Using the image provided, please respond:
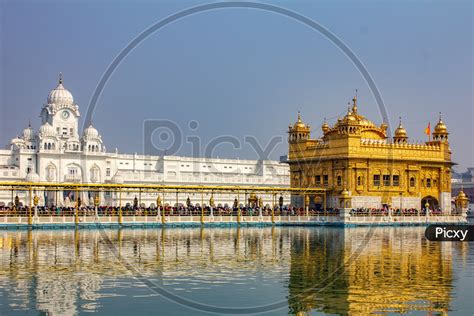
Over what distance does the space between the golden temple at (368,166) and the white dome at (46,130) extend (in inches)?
2068

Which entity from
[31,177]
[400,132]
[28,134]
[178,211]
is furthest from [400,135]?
[28,134]

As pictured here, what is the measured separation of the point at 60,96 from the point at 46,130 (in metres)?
7.77

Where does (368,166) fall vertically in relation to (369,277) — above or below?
above

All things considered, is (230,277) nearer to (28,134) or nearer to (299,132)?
(299,132)

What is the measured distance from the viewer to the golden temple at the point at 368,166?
63.5 meters

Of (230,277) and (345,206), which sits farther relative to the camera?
(345,206)

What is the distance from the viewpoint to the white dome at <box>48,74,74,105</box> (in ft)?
383

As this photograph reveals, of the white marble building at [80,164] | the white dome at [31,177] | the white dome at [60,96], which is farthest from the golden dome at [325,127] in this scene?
the white dome at [60,96]

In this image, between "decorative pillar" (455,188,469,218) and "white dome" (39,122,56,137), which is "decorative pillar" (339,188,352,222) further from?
"white dome" (39,122,56,137)

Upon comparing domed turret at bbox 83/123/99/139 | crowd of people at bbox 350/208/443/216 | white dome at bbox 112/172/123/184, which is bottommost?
crowd of people at bbox 350/208/443/216

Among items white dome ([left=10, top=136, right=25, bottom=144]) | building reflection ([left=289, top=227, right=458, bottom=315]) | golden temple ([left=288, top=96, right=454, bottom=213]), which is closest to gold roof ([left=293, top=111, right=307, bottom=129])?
golden temple ([left=288, top=96, right=454, bottom=213])

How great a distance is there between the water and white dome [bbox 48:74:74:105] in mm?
81969

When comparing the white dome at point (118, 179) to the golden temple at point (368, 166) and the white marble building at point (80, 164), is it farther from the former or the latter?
the golden temple at point (368, 166)

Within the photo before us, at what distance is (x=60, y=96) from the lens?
384 feet
